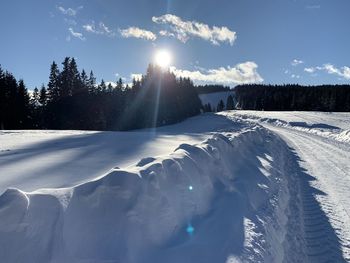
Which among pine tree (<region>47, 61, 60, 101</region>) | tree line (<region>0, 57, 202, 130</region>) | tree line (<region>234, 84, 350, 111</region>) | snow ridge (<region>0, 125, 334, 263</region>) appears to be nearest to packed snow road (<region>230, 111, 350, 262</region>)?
snow ridge (<region>0, 125, 334, 263</region>)

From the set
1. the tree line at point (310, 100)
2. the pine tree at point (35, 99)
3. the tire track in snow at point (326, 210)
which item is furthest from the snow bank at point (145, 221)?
the tree line at point (310, 100)

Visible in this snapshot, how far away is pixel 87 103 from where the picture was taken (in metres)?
56.1

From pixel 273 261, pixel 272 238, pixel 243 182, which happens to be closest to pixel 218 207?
pixel 272 238

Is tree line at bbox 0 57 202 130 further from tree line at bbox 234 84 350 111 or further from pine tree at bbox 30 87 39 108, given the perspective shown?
tree line at bbox 234 84 350 111

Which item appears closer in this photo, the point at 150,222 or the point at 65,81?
the point at 150,222

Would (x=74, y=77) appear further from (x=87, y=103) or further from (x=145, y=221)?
(x=145, y=221)

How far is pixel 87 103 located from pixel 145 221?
5320cm

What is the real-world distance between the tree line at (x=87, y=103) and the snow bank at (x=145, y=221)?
44.7 m

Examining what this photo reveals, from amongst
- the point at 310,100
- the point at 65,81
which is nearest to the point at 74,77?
the point at 65,81

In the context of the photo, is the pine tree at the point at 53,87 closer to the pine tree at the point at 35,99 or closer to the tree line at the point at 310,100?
the pine tree at the point at 35,99

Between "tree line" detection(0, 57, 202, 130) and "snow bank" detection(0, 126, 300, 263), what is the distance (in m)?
44.7

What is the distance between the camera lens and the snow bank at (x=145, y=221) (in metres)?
3.81

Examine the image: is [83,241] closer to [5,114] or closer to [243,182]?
[243,182]

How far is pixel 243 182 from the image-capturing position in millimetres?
8055
